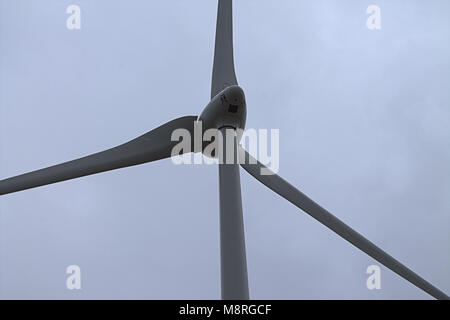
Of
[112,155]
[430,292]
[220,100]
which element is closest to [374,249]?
[430,292]

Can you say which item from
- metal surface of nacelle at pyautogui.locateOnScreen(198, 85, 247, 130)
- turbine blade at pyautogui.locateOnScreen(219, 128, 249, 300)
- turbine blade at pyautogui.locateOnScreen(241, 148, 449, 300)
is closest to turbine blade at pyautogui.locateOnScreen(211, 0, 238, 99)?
metal surface of nacelle at pyautogui.locateOnScreen(198, 85, 247, 130)

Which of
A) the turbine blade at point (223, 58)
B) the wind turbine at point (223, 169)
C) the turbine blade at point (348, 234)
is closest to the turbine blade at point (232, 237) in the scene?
the wind turbine at point (223, 169)

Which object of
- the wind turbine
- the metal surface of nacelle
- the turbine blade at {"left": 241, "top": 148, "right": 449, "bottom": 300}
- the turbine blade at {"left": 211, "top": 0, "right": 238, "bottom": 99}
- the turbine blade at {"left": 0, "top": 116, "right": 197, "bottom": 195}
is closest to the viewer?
the wind turbine

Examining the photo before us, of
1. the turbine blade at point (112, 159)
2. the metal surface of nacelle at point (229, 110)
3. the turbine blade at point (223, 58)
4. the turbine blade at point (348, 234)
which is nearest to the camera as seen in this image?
the turbine blade at point (112, 159)

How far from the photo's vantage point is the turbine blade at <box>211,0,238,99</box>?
18.0m

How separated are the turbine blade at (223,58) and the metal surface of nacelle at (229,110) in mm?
2117

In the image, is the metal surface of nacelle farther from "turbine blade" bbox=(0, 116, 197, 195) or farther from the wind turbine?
"turbine blade" bbox=(0, 116, 197, 195)

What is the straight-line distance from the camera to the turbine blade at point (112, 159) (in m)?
14.8

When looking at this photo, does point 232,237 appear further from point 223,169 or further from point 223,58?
point 223,58

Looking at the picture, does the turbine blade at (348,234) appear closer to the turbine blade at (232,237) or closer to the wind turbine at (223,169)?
the wind turbine at (223,169)

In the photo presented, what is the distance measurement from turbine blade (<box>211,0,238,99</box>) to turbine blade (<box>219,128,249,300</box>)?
164 inches
